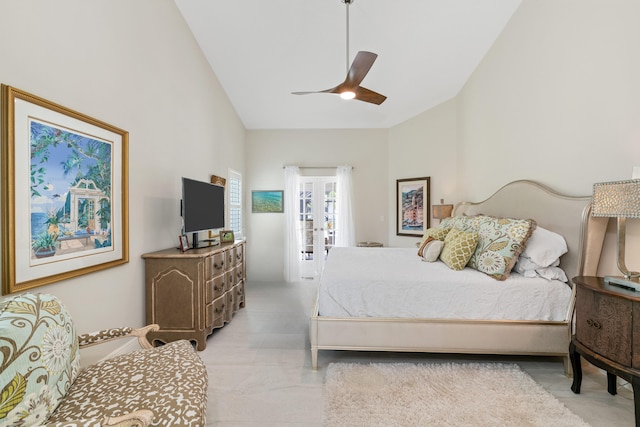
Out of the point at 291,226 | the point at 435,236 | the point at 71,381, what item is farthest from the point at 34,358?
the point at 291,226

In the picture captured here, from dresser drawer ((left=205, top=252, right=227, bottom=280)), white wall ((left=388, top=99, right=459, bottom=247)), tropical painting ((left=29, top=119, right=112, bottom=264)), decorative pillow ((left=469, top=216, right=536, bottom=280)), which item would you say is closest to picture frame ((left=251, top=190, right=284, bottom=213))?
white wall ((left=388, top=99, right=459, bottom=247))

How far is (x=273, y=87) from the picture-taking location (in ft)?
13.7

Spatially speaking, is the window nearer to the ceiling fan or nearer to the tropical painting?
the ceiling fan

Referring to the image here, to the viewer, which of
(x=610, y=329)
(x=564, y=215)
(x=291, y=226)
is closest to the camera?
(x=610, y=329)

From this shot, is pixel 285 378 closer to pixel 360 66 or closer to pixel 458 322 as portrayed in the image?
pixel 458 322

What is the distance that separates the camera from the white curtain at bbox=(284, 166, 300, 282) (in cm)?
518

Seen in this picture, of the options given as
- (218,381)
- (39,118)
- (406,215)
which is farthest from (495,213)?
(39,118)

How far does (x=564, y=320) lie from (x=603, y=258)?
21.7 inches

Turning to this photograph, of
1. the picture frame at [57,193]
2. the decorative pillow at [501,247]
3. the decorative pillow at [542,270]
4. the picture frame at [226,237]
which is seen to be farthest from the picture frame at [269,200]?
the decorative pillow at [542,270]

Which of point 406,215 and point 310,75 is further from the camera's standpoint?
point 406,215

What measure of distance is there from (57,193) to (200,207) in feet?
4.36

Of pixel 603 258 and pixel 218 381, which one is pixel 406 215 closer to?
pixel 603 258

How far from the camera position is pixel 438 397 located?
6.15ft

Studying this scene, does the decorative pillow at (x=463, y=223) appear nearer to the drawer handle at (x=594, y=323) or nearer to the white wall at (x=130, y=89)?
the drawer handle at (x=594, y=323)
